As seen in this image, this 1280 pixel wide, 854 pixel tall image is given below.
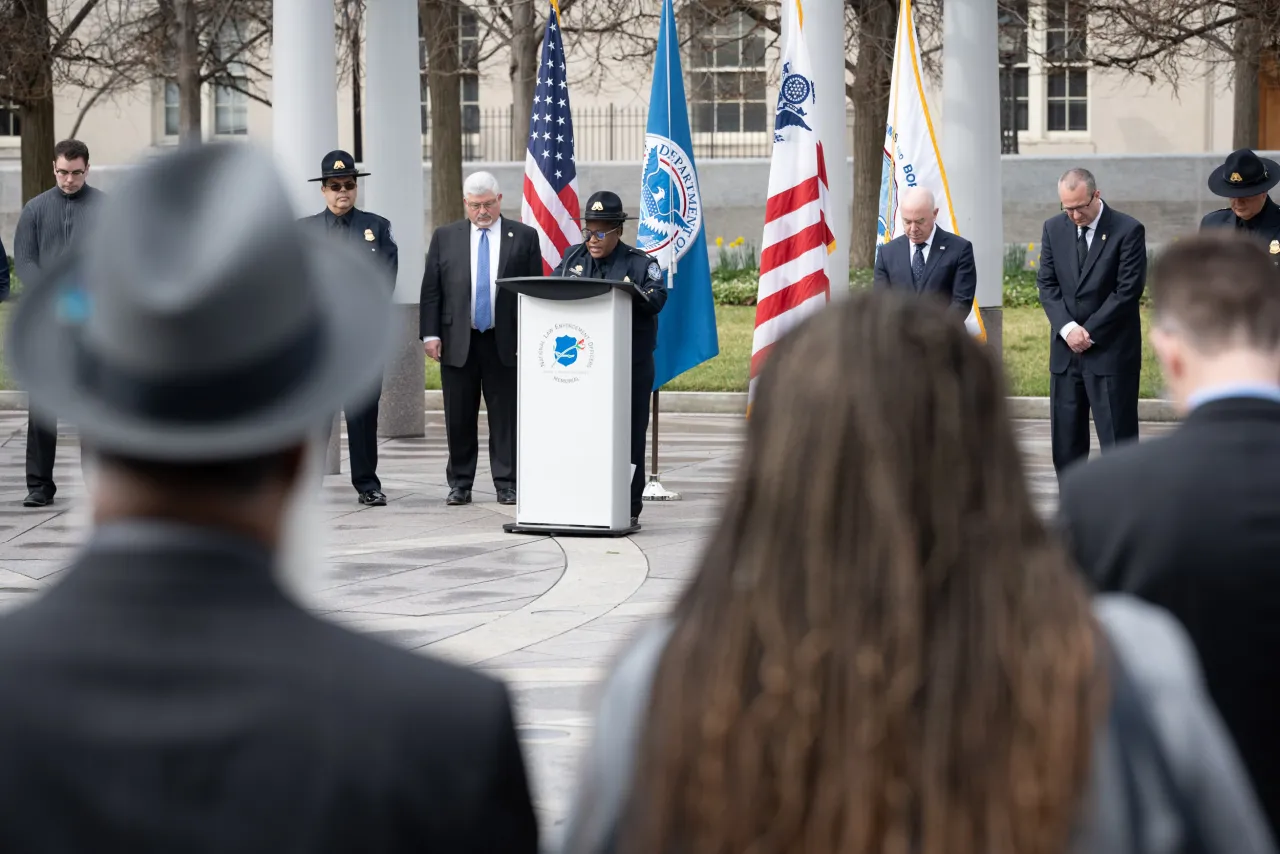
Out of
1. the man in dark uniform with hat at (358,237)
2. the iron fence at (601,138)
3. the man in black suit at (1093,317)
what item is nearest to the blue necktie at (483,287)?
the man in dark uniform with hat at (358,237)

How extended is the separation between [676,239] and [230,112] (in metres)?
26.6

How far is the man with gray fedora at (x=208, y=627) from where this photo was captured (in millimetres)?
1577

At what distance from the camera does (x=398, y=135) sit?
1446cm

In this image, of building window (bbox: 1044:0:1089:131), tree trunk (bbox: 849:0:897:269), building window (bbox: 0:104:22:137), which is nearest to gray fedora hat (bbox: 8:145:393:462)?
tree trunk (bbox: 849:0:897:269)

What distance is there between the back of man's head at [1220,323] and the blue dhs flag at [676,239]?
913 centimetres

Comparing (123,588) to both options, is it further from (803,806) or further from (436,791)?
(803,806)

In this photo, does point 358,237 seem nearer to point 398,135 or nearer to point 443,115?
point 398,135

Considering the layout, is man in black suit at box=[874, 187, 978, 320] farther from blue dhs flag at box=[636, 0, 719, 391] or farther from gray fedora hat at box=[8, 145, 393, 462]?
gray fedora hat at box=[8, 145, 393, 462]

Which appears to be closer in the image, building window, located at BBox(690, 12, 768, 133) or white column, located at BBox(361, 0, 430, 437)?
white column, located at BBox(361, 0, 430, 437)

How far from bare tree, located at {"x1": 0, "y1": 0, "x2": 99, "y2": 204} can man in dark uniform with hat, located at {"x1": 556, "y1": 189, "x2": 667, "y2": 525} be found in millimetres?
18627

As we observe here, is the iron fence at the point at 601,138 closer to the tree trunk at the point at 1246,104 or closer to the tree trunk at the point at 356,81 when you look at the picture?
the tree trunk at the point at 356,81

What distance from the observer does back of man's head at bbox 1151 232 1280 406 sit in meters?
2.88

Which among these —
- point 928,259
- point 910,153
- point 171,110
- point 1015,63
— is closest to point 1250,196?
point 928,259

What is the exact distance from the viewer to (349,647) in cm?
166
